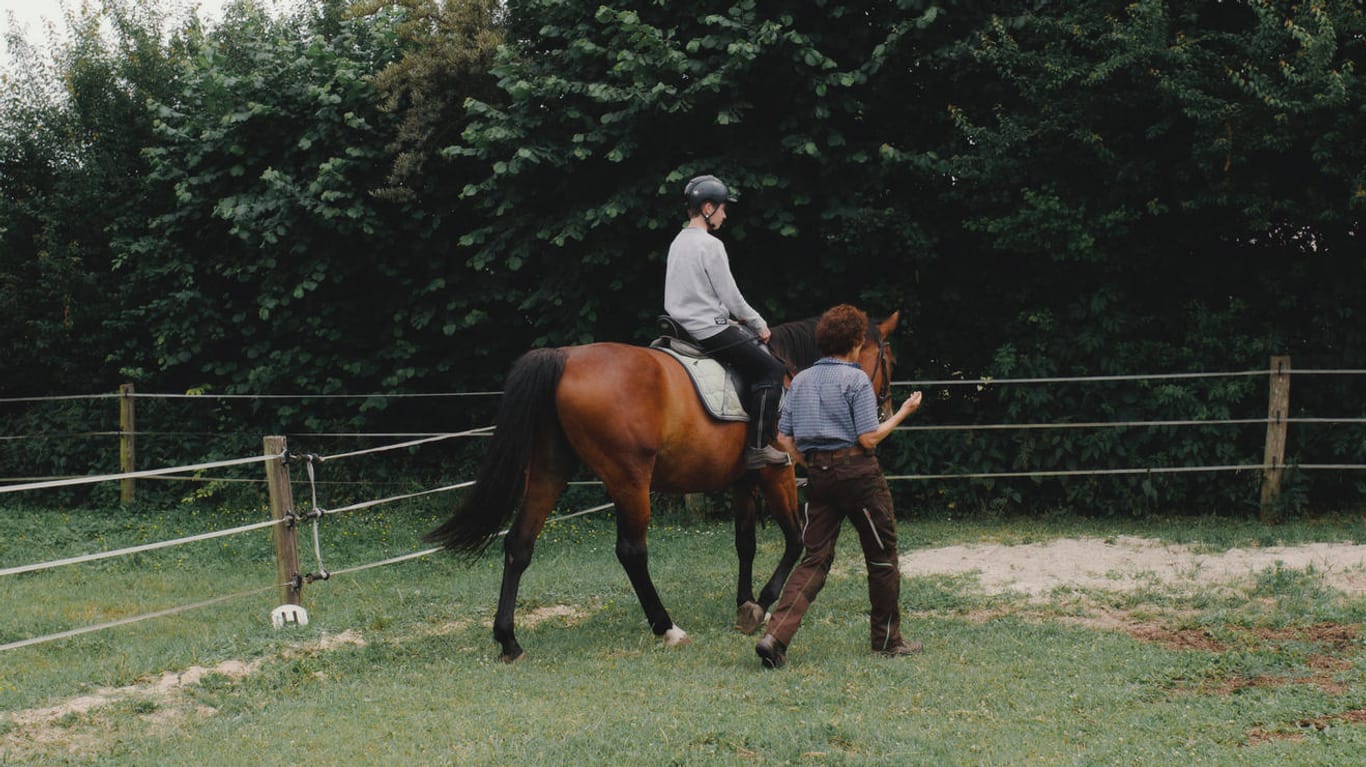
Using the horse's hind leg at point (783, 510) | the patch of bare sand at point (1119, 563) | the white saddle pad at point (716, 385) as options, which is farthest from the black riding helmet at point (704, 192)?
the patch of bare sand at point (1119, 563)

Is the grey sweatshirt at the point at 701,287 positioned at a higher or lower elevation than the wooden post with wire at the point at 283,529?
higher

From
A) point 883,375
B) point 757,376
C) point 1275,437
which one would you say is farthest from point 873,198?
point 757,376

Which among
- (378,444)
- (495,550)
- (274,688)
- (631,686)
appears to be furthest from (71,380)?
(631,686)

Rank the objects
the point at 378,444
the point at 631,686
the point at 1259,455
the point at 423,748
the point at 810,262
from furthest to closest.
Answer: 1. the point at 378,444
2. the point at 810,262
3. the point at 1259,455
4. the point at 631,686
5. the point at 423,748

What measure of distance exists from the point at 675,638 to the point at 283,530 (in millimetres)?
2828

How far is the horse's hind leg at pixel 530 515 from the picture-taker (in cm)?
685

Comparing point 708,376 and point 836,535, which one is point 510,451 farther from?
point 836,535

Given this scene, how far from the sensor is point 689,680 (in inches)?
239

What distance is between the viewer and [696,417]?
7238 millimetres

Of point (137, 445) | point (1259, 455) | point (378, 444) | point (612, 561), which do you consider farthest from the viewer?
point (137, 445)

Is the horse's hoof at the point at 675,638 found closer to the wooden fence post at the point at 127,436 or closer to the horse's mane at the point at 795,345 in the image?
the horse's mane at the point at 795,345

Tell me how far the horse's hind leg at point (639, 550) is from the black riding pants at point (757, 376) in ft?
2.99

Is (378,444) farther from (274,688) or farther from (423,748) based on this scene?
(423,748)

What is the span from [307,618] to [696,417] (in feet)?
9.86
